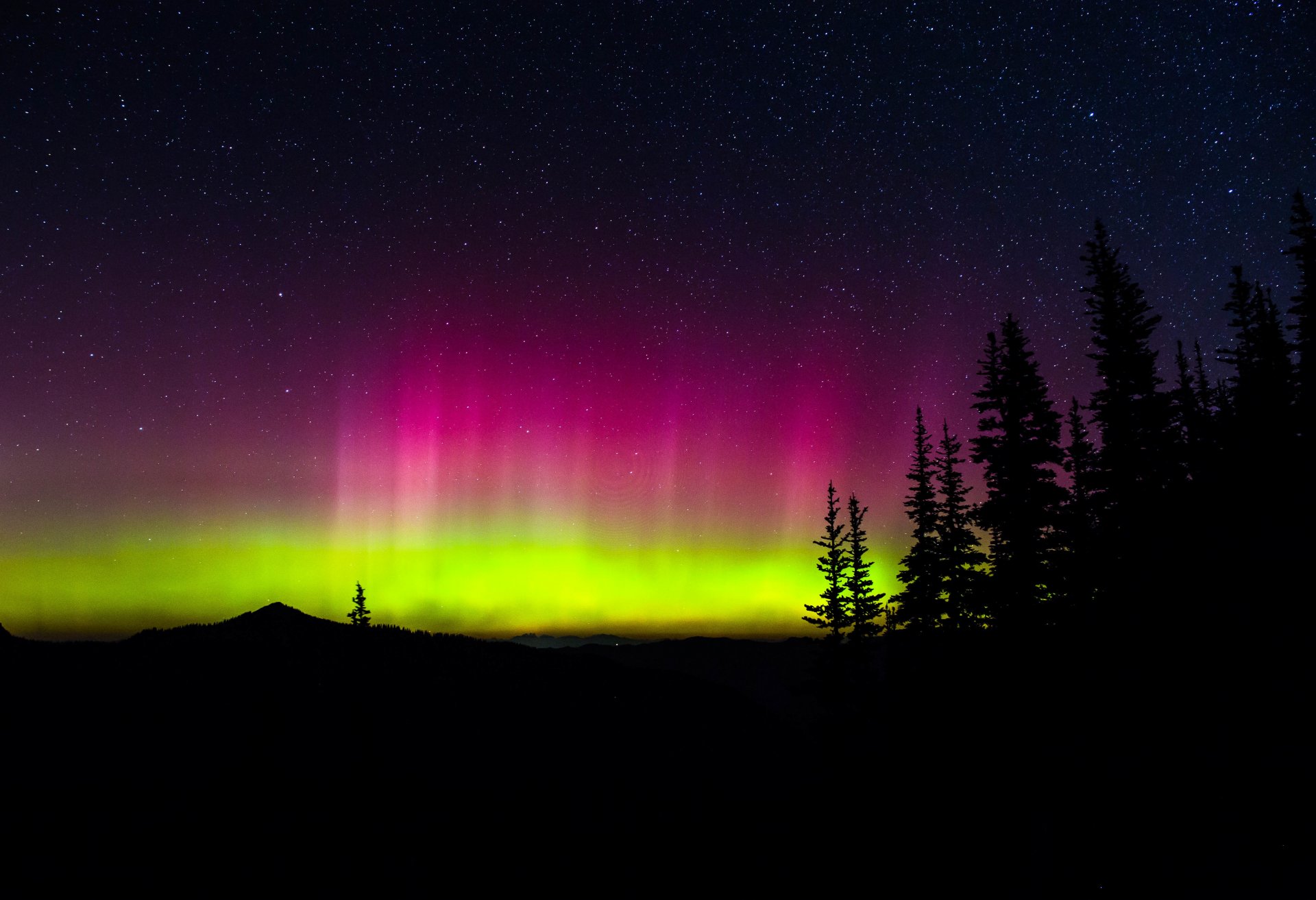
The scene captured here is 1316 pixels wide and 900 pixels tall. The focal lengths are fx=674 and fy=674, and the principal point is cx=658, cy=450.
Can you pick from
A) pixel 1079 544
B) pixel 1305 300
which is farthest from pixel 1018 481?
pixel 1305 300

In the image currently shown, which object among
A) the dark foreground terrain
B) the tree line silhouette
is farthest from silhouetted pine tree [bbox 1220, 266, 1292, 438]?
the dark foreground terrain

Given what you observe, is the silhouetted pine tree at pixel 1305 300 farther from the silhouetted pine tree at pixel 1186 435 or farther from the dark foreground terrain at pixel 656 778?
the dark foreground terrain at pixel 656 778

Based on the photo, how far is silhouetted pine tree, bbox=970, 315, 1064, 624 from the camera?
85.4ft

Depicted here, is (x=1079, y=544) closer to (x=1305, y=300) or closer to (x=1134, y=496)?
(x=1134, y=496)

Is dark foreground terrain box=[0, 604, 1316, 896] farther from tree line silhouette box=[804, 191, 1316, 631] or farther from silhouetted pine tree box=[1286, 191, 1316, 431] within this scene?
silhouetted pine tree box=[1286, 191, 1316, 431]

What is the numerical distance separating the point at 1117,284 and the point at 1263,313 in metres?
11.6

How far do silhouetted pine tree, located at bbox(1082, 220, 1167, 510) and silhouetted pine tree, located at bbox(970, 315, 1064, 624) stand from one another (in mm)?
1796

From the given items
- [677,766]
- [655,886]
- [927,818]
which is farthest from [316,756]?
[927,818]

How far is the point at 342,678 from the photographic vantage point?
3222 centimetres

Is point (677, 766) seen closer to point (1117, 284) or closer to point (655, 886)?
point (655, 886)

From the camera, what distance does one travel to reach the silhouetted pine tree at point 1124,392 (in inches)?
998

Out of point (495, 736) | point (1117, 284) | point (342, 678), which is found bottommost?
point (495, 736)

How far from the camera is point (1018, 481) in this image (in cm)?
2670

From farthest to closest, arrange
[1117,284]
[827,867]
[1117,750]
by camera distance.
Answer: [1117,284] < [827,867] < [1117,750]
